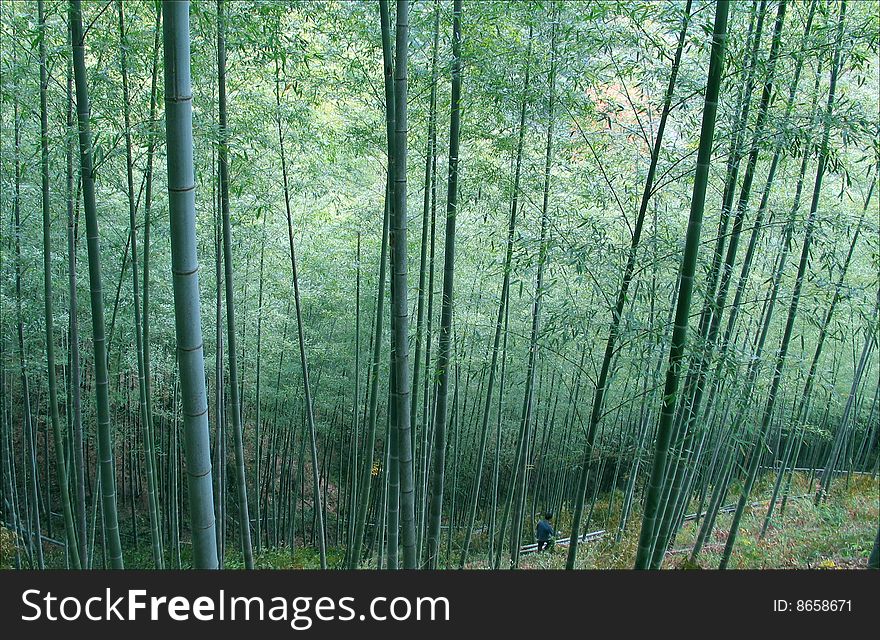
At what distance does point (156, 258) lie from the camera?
580 cm

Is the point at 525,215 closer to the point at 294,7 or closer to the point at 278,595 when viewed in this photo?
the point at 294,7

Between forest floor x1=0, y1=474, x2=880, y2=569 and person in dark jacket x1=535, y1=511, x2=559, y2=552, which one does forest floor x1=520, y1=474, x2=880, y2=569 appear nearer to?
forest floor x1=0, y1=474, x2=880, y2=569

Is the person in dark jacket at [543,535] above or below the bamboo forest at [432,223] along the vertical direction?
below

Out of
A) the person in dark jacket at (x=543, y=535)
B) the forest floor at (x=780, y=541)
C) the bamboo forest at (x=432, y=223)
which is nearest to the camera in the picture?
the bamboo forest at (x=432, y=223)

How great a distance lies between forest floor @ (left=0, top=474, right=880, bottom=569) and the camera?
6.59 metres

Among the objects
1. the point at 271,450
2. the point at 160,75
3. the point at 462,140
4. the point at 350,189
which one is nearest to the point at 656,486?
the point at 462,140

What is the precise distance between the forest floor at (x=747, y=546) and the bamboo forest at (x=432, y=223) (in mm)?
55

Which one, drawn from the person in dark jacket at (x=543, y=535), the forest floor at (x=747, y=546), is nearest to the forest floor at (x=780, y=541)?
the forest floor at (x=747, y=546)

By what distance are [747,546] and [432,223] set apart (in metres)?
5.13

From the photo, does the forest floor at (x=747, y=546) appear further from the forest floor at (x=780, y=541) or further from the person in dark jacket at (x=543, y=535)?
the person in dark jacket at (x=543, y=535)

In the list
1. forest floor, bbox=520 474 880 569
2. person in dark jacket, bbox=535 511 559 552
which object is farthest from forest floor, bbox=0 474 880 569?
person in dark jacket, bbox=535 511 559 552

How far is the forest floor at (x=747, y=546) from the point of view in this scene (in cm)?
659

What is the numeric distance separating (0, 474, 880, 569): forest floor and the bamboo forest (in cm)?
6

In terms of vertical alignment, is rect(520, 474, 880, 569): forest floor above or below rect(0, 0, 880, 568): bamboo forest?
below
